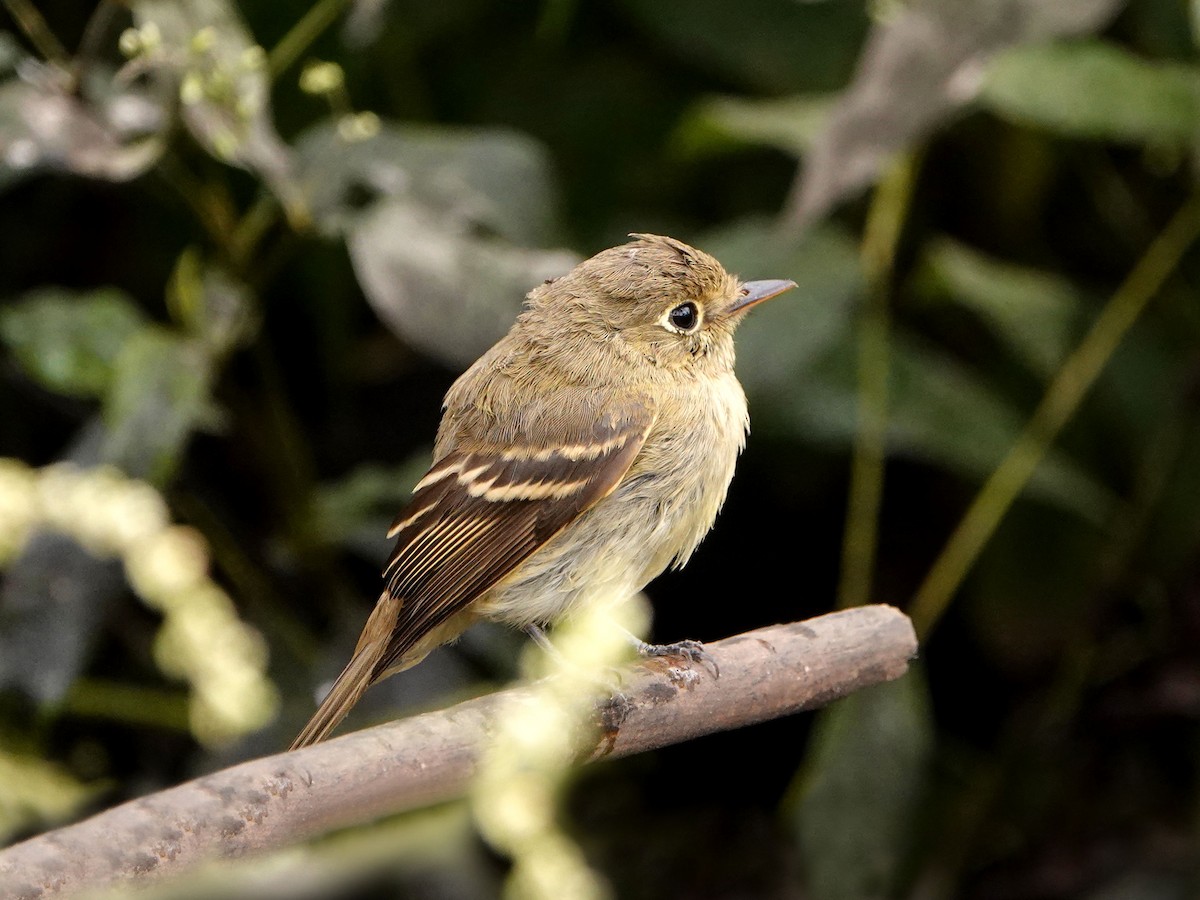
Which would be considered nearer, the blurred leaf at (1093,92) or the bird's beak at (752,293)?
the bird's beak at (752,293)

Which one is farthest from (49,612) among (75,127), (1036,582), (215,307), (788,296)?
(1036,582)

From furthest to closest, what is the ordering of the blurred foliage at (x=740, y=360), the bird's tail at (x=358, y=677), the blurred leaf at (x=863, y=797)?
1. the blurred leaf at (x=863, y=797)
2. the blurred foliage at (x=740, y=360)
3. the bird's tail at (x=358, y=677)

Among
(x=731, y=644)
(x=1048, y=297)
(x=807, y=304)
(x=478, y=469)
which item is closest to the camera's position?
(x=731, y=644)

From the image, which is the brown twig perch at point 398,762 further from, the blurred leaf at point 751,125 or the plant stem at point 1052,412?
the blurred leaf at point 751,125

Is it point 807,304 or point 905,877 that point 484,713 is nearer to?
point 807,304

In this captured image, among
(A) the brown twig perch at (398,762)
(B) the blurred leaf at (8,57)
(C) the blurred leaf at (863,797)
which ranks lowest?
(C) the blurred leaf at (863,797)

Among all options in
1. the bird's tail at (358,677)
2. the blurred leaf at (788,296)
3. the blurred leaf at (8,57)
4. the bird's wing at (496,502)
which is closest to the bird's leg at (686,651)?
the bird's wing at (496,502)

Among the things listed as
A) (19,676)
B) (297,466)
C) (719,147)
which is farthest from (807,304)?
(19,676)

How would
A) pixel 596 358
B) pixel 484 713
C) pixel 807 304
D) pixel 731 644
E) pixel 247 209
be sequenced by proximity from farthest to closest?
pixel 247 209 < pixel 807 304 < pixel 596 358 < pixel 731 644 < pixel 484 713
